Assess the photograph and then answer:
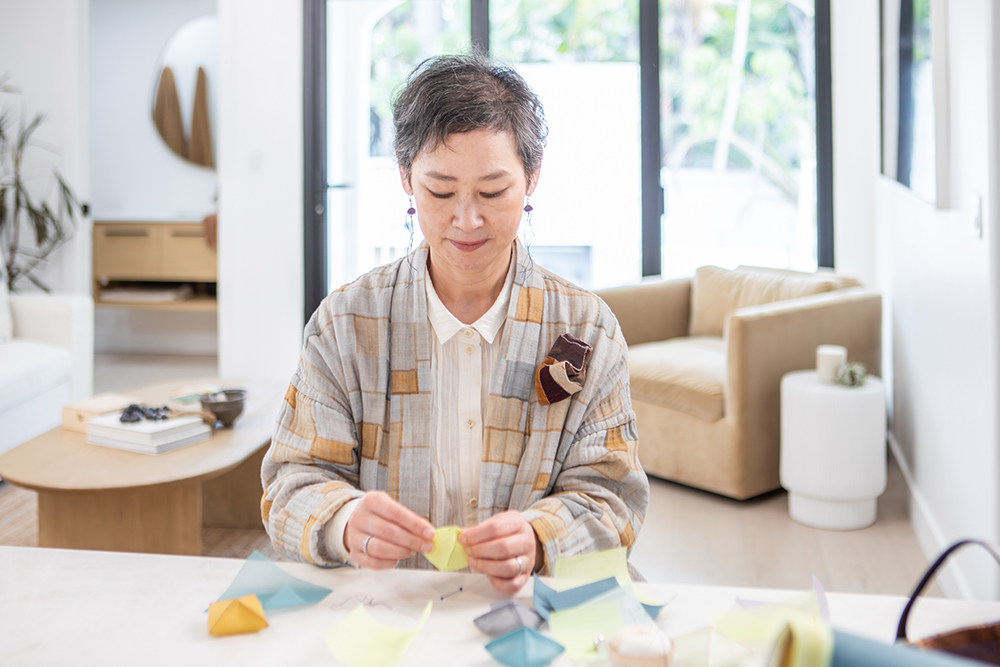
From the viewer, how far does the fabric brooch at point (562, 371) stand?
3.81ft

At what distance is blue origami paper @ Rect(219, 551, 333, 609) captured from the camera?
92 centimetres

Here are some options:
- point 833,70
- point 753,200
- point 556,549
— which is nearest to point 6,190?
point 753,200

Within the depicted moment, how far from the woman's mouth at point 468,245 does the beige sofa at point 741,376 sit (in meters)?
2.08

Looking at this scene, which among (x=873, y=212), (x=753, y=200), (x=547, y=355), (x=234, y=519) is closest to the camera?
(x=547, y=355)

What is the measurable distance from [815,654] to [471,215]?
31.3 inches

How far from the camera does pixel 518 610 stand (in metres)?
0.89

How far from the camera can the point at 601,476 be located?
45.8 inches

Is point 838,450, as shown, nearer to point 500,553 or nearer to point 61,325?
point 500,553

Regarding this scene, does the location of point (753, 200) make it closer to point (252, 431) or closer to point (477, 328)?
point (252, 431)

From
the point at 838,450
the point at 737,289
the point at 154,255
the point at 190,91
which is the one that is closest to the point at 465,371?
the point at 838,450

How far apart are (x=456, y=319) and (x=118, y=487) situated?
1253mm

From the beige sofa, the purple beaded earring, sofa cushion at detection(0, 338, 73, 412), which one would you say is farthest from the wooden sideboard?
the purple beaded earring

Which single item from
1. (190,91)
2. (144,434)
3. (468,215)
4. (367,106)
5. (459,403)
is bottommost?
(144,434)

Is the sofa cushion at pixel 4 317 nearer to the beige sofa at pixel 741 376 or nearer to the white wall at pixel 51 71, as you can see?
the white wall at pixel 51 71
